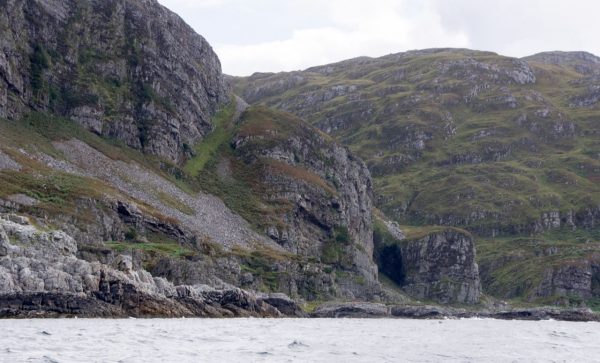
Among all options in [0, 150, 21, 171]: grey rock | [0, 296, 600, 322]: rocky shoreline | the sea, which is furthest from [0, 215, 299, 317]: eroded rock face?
[0, 150, 21, 171]: grey rock

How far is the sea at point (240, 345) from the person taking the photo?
5841cm

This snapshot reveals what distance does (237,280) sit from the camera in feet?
535

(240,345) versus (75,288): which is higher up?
(75,288)

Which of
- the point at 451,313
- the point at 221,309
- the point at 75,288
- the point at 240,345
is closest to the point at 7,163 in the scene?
the point at 221,309

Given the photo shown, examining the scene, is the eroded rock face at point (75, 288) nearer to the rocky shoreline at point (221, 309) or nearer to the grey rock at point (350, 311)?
the rocky shoreline at point (221, 309)

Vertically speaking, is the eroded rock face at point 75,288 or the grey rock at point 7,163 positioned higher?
the grey rock at point 7,163

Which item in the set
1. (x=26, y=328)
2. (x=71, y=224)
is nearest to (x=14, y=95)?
(x=71, y=224)

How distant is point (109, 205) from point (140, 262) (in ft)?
84.4

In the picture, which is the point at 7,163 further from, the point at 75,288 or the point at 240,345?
the point at 240,345

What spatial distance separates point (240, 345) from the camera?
70.4 metres

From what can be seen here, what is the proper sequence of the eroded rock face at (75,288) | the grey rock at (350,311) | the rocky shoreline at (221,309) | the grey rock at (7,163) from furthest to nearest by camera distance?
1. the grey rock at (7,163)
2. the grey rock at (350,311)
3. the eroded rock face at (75,288)
4. the rocky shoreline at (221,309)

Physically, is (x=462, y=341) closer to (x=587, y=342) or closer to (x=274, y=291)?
(x=587, y=342)

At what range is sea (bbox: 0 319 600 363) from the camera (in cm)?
5841

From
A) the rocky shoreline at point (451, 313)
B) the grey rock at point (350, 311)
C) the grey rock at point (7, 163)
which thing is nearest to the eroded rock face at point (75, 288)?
the grey rock at point (350, 311)
